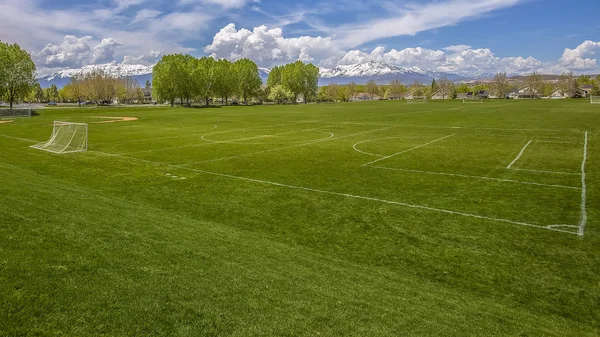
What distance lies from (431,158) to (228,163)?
11.7 m

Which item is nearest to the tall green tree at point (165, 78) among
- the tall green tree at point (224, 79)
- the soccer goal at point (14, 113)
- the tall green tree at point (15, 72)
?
the tall green tree at point (224, 79)

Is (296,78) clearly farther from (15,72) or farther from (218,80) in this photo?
(15,72)

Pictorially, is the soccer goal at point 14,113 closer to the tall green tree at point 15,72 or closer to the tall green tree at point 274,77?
the tall green tree at point 15,72

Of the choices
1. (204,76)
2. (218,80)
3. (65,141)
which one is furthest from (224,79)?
(65,141)

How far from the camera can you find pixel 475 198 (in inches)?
585

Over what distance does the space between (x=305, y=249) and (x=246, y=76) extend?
134 m

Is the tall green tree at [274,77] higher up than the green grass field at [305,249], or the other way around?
the tall green tree at [274,77]

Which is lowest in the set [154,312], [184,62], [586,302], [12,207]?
[586,302]

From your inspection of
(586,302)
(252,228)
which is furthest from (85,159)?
(586,302)

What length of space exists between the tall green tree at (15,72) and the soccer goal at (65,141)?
173 feet

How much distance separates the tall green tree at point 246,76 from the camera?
137750 mm

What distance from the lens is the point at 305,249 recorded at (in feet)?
33.9

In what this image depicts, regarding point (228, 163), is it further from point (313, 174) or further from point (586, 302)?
point (586, 302)

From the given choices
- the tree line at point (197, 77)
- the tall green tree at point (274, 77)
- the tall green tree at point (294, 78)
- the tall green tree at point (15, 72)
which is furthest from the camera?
the tall green tree at point (274, 77)
